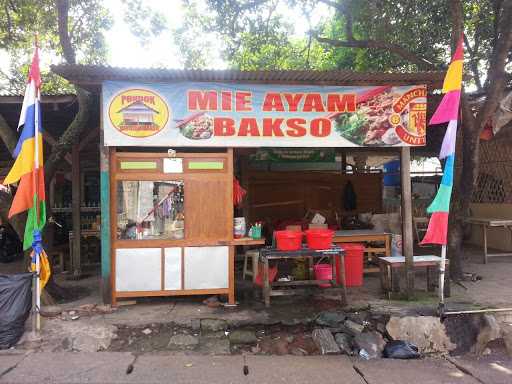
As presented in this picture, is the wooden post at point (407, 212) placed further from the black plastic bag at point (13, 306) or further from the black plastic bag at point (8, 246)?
the black plastic bag at point (8, 246)

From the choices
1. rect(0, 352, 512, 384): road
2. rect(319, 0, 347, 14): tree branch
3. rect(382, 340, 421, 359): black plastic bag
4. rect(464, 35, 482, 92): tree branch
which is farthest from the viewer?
rect(464, 35, 482, 92): tree branch

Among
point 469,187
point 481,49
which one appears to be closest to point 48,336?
point 469,187

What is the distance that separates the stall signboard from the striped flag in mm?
921

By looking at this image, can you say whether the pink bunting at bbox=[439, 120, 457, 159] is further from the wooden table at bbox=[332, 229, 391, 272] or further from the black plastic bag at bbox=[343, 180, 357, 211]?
the black plastic bag at bbox=[343, 180, 357, 211]

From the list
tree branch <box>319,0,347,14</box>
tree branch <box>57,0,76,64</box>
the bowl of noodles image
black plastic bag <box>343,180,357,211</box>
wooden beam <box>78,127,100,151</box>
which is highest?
tree branch <box>319,0,347,14</box>

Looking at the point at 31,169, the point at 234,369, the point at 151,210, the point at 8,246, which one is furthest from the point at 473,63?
the point at 8,246

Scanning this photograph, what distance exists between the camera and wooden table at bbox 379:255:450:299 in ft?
21.4

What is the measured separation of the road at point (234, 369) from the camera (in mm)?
4387

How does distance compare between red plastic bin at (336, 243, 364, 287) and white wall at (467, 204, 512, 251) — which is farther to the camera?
white wall at (467, 204, 512, 251)

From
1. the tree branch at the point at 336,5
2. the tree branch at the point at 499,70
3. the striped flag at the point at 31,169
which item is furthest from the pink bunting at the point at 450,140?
the striped flag at the point at 31,169

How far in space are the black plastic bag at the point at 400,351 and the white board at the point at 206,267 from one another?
2494 millimetres

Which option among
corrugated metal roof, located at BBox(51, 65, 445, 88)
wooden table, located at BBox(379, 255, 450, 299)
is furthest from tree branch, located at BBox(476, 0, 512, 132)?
wooden table, located at BBox(379, 255, 450, 299)

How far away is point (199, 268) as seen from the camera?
20.8ft

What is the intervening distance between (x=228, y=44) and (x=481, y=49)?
276 inches
